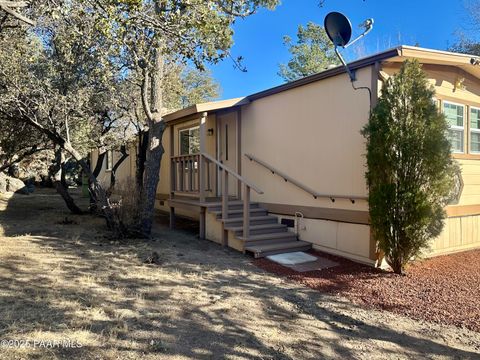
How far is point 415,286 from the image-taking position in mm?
4855

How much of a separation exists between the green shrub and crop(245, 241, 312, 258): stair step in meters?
1.83

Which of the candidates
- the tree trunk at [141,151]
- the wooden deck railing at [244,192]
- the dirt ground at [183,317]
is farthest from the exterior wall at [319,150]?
the tree trunk at [141,151]

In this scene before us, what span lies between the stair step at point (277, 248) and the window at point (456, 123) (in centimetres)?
331

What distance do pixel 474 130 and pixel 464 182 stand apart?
Result: 1076 mm

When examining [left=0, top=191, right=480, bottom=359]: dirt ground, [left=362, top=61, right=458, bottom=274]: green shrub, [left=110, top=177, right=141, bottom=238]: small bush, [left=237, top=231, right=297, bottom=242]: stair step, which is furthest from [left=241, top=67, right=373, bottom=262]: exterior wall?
[left=110, top=177, right=141, bottom=238]: small bush

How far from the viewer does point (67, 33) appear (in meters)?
7.15

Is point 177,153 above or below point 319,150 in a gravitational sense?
above

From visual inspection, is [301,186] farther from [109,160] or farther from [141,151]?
[109,160]

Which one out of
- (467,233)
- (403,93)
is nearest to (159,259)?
(403,93)

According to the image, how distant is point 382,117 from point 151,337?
4.09m

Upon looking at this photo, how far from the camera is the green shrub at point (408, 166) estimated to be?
5.00m

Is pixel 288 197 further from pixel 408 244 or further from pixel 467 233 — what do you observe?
pixel 467 233

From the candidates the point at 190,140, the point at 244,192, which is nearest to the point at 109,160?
the point at 190,140

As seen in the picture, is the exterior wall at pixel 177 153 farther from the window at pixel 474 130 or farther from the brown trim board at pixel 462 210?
the window at pixel 474 130
